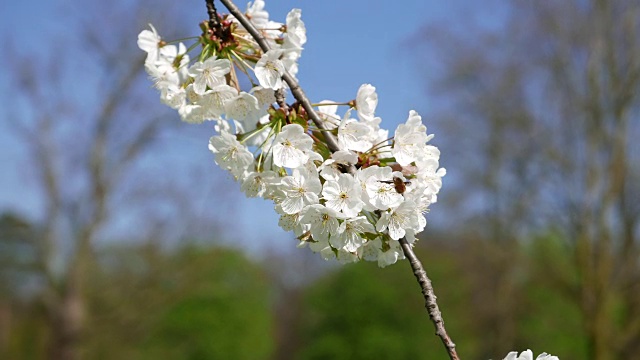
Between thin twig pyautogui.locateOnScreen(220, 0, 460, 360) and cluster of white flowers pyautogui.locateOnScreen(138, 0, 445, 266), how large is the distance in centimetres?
1

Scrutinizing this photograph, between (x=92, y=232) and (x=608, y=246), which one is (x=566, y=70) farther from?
(x=92, y=232)

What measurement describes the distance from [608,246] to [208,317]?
1351 cm

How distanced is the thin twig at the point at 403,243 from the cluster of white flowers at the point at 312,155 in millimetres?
14

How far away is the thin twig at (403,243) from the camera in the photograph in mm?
875

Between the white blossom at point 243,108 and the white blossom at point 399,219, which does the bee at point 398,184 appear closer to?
the white blossom at point 399,219

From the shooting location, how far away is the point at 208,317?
19.4 meters

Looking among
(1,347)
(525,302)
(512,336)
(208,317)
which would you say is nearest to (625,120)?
(512,336)

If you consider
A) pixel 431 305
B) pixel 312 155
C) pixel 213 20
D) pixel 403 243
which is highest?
pixel 213 20

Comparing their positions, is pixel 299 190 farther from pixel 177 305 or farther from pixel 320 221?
pixel 177 305

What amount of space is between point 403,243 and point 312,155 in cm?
19

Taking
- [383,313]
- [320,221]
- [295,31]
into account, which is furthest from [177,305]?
[320,221]

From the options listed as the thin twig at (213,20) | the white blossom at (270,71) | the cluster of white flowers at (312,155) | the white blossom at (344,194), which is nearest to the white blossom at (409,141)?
the cluster of white flowers at (312,155)

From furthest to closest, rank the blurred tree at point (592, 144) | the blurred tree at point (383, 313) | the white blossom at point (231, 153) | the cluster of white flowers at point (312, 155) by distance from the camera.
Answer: the blurred tree at point (383, 313), the blurred tree at point (592, 144), the white blossom at point (231, 153), the cluster of white flowers at point (312, 155)

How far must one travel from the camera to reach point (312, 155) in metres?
0.98
